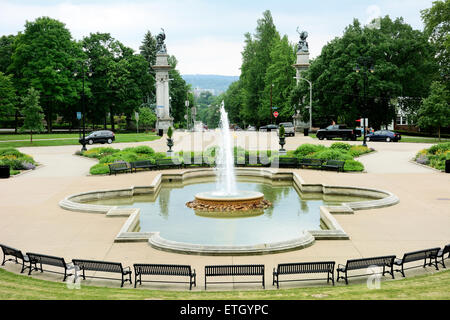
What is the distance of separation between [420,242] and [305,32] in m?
57.1

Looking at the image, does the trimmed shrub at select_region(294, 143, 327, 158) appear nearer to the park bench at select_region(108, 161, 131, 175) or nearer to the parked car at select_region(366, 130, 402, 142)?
the park bench at select_region(108, 161, 131, 175)

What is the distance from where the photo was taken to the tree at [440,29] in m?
53.9

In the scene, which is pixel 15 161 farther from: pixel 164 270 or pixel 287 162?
pixel 164 270

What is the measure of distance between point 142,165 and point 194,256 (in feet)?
55.1

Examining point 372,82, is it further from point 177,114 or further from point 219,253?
point 177,114

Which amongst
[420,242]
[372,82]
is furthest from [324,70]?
[420,242]

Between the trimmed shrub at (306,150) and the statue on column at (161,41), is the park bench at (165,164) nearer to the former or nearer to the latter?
Result: the trimmed shrub at (306,150)

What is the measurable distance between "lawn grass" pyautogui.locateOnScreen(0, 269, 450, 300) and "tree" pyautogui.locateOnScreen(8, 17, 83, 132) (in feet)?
184

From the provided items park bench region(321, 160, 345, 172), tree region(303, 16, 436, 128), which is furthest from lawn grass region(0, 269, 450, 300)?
tree region(303, 16, 436, 128)

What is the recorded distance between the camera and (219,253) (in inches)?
435

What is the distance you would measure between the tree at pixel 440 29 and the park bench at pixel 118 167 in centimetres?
4542

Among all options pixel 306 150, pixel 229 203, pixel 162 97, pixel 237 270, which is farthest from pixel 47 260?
pixel 162 97

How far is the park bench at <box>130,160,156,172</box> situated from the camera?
26.6 m

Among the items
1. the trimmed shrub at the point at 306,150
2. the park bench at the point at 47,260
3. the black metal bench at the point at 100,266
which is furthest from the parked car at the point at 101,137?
the black metal bench at the point at 100,266
